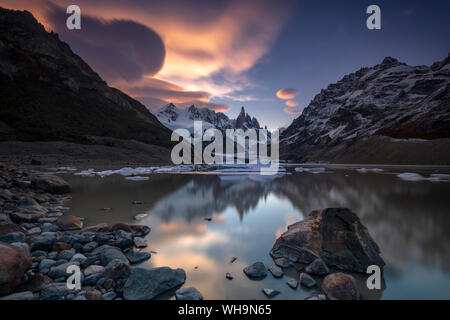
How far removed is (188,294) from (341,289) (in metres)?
3.15

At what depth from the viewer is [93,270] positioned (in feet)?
16.3

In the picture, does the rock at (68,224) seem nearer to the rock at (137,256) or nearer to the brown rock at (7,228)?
the brown rock at (7,228)

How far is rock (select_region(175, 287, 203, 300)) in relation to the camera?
13.9ft

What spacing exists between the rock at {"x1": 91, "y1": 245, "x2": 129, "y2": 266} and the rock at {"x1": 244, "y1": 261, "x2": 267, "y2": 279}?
3.30 metres

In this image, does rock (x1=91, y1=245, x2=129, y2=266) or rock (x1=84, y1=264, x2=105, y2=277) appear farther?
rock (x1=91, y1=245, x2=129, y2=266)

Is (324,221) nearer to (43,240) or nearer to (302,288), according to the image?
(302,288)

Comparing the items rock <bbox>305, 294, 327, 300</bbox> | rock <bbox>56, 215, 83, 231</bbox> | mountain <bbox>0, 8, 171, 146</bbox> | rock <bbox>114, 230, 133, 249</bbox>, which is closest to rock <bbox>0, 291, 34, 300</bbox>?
rock <bbox>114, 230, 133, 249</bbox>

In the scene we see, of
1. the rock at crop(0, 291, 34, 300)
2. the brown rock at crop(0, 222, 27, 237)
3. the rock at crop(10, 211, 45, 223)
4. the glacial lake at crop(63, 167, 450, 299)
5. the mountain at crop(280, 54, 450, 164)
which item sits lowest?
the glacial lake at crop(63, 167, 450, 299)

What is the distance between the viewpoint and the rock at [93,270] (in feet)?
16.0

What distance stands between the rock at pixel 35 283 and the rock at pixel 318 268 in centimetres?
617

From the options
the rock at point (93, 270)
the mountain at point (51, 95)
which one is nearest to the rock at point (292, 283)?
the rock at point (93, 270)

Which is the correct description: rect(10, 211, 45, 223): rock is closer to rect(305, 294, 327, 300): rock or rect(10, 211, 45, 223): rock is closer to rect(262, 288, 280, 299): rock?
rect(262, 288, 280, 299): rock
